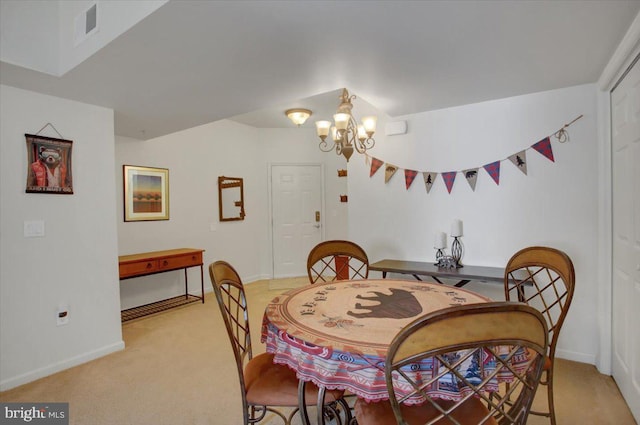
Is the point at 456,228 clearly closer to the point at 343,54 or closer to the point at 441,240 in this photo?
the point at 441,240

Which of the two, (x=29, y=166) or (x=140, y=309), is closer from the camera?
(x=29, y=166)

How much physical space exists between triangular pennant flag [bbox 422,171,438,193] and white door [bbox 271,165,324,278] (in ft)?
8.80

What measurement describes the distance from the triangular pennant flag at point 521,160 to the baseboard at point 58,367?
3.75 m

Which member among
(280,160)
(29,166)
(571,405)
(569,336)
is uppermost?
(280,160)

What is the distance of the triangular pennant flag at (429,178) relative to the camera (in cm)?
322

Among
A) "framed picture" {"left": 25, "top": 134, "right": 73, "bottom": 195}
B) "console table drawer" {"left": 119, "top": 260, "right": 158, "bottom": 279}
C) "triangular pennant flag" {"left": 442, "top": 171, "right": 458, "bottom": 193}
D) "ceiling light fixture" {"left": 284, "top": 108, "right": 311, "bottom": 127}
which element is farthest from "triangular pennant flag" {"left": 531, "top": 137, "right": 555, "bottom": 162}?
"console table drawer" {"left": 119, "top": 260, "right": 158, "bottom": 279}

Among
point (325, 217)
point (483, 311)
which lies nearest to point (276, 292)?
point (325, 217)

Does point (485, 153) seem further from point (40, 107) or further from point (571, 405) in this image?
point (40, 107)

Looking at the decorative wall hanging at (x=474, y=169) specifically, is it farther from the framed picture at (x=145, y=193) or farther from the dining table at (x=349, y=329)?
the framed picture at (x=145, y=193)

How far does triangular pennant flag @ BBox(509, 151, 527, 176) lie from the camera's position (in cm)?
277

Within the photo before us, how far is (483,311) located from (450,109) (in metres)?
2.66

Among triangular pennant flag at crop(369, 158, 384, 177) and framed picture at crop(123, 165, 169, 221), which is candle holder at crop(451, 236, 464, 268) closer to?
triangular pennant flag at crop(369, 158, 384, 177)

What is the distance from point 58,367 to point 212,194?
2843 millimetres

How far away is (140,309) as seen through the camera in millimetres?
4000
